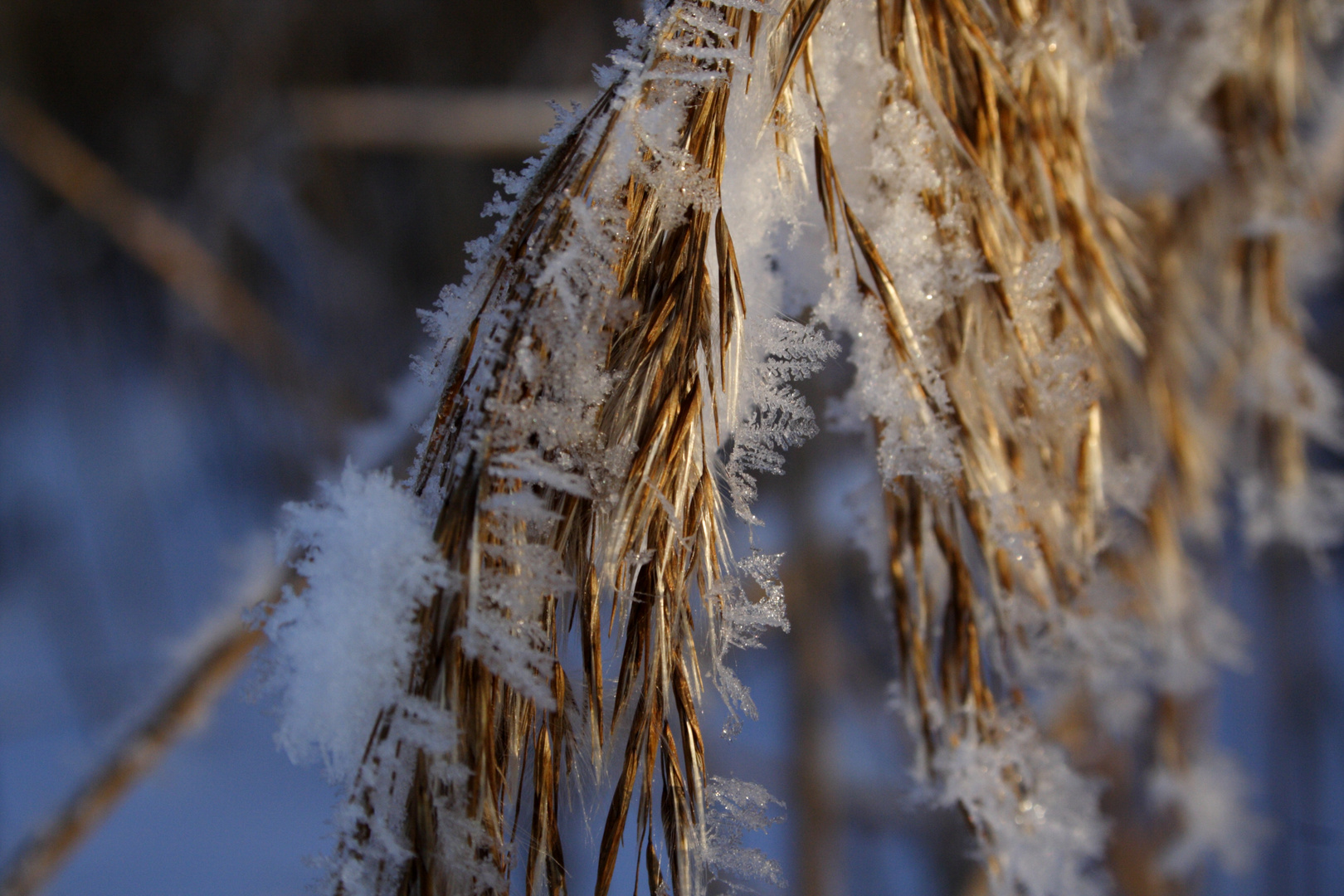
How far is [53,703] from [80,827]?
2.21 metres

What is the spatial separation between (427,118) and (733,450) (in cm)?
173

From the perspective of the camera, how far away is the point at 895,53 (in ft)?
1.22

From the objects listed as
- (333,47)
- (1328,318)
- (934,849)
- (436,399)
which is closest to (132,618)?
(333,47)

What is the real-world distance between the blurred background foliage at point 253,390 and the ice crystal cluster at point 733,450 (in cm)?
110

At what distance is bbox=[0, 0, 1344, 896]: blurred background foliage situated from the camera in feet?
5.67

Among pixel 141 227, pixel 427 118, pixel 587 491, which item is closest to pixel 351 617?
pixel 587 491

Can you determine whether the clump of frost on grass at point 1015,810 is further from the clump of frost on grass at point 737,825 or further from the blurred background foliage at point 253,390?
the blurred background foliage at point 253,390

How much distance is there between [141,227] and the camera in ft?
5.44

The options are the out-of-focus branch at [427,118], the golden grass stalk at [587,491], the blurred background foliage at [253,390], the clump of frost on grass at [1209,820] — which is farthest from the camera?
the blurred background foliage at [253,390]

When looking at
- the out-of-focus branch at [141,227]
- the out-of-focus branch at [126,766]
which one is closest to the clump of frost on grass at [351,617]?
the out-of-focus branch at [126,766]

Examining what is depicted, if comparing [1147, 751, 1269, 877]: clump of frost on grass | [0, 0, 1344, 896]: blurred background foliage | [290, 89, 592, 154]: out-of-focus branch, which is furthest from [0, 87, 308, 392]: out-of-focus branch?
[1147, 751, 1269, 877]: clump of frost on grass

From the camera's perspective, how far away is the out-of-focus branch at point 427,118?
64.0 inches

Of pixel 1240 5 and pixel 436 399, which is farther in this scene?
pixel 1240 5

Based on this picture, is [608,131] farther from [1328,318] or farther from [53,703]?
[53,703]
